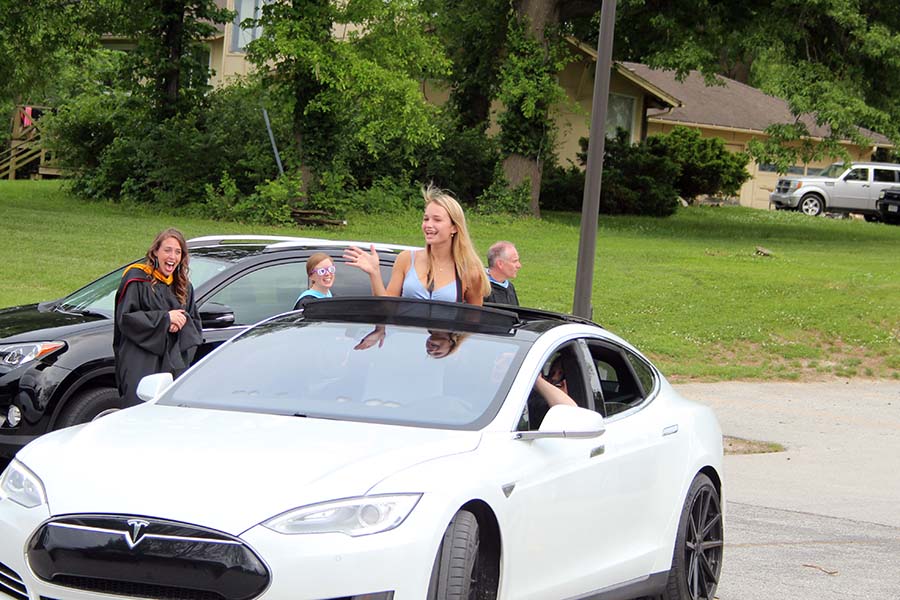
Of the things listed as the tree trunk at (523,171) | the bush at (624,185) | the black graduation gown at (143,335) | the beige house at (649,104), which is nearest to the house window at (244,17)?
the beige house at (649,104)

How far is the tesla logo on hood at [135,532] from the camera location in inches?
170

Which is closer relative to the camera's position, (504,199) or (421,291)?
(421,291)

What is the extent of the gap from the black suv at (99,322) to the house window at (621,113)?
33464mm

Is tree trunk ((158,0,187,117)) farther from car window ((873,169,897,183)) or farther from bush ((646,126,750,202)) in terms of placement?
car window ((873,169,897,183))

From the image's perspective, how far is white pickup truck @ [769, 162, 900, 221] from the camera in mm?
45562

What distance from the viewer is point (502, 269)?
855 cm

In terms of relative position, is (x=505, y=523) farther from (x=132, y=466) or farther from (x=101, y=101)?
(x=101, y=101)

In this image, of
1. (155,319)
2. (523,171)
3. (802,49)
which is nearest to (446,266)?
(155,319)

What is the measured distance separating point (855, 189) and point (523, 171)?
17.6 m

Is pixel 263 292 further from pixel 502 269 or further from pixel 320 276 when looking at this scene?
pixel 502 269

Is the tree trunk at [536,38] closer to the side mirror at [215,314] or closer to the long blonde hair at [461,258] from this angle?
the side mirror at [215,314]

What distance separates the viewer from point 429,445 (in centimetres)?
487

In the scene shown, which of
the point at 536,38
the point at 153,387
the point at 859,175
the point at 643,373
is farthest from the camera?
the point at 859,175

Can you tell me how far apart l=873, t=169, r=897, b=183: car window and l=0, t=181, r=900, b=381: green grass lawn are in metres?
13.7
